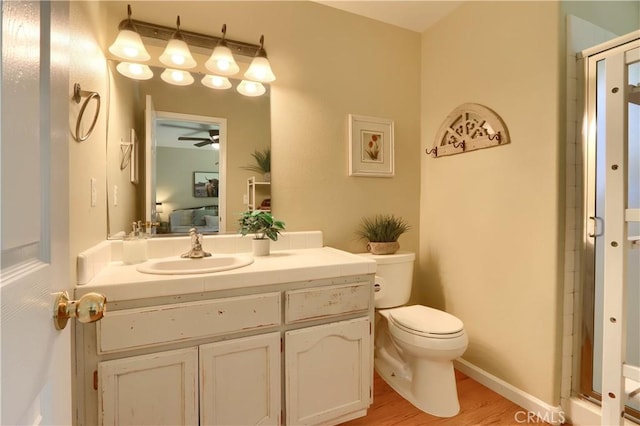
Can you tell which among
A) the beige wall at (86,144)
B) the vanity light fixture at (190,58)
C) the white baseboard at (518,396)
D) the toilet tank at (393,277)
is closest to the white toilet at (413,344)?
the toilet tank at (393,277)

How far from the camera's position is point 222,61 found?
1657 mm

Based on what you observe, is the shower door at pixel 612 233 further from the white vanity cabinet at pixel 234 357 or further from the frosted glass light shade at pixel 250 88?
the frosted glass light shade at pixel 250 88

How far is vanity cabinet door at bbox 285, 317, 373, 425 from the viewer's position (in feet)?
4.30

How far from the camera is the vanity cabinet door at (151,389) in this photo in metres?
1.05

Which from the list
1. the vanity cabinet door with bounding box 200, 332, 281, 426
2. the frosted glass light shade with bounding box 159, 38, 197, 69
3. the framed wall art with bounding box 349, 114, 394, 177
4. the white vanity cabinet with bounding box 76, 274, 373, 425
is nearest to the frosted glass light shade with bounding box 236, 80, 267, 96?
the frosted glass light shade with bounding box 159, 38, 197, 69

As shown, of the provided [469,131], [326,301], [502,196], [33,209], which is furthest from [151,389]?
[469,131]

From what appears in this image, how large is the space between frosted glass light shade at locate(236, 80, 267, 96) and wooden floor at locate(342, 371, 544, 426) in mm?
1892

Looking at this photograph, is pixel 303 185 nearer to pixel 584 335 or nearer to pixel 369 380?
pixel 369 380

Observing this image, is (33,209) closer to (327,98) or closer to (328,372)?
(328,372)

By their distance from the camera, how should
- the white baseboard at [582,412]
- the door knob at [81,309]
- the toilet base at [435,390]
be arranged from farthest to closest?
the toilet base at [435,390], the white baseboard at [582,412], the door knob at [81,309]

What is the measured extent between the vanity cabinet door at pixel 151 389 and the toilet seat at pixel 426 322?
109 centimetres

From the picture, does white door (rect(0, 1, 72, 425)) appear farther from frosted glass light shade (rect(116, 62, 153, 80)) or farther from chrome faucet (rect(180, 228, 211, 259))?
frosted glass light shade (rect(116, 62, 153, 80))

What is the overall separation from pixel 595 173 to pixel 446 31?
1323mm

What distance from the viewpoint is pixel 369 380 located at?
1.47 metres
